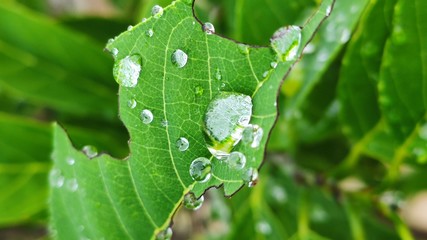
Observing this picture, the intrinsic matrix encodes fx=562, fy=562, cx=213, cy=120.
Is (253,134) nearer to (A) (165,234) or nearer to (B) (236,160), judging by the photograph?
(B) (236,160)

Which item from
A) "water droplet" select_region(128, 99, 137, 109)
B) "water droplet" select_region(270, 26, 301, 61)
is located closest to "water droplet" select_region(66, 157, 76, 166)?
"water droplet" select_region(128, 99, 137, 109)

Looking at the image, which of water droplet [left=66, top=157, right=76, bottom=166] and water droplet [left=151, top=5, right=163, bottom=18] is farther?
water droplet [left=66, top=157, right=76, bottom=166]

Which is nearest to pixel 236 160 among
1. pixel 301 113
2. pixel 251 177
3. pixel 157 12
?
pixel 251 177

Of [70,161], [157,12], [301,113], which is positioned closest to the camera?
[157,12]

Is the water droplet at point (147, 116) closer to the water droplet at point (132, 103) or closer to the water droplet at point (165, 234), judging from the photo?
the water droplet at point (132, 103)

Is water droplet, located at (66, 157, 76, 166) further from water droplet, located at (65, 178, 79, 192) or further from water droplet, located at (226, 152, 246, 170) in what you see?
water droplet, located at (226, 152, 246, 170)

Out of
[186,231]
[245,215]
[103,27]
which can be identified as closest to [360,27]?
[245,215]
